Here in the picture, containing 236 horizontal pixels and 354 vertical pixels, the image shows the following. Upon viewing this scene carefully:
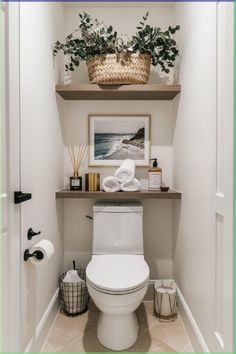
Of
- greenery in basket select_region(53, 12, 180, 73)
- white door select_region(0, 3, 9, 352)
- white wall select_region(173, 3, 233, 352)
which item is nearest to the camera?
white door select_region(0, 3, 9, 352)

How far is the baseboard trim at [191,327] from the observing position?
1.44 meters

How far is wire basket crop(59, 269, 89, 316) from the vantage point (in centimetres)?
194

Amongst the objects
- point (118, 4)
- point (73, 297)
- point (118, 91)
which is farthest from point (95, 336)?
point (118, 4)

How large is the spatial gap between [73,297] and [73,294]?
27 millimetres

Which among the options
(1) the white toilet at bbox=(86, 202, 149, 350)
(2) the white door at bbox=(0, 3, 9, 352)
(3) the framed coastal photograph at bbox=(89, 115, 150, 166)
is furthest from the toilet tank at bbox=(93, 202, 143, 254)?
(2) the white door at bbox=(0, 3, 9, 352)

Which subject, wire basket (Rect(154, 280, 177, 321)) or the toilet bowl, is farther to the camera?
wire basket (Rect(154, 280, 177, 321))

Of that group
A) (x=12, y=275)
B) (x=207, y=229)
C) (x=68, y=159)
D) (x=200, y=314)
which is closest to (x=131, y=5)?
(x=68, y=159)

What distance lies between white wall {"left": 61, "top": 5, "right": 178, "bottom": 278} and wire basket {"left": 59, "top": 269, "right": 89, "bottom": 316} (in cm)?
31

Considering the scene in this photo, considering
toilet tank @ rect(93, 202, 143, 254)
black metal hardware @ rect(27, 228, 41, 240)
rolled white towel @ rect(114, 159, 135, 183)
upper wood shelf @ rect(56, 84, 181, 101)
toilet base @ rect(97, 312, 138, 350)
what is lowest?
toilet base @ rect(97, 312, 138, 350)

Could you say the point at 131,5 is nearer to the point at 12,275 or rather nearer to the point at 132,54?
the point at 132,54

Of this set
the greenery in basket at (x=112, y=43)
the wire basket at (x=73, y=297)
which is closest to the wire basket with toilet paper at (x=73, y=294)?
the wire basket at (x=73, y=297)

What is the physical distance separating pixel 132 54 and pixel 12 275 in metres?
1.62

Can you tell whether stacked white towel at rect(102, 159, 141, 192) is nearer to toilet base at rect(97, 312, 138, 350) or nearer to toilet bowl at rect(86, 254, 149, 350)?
toilet bowl at rect(86, 254, 149, 350)

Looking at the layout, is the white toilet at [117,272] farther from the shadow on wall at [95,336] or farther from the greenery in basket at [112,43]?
the greenery in basket at [112,43]
